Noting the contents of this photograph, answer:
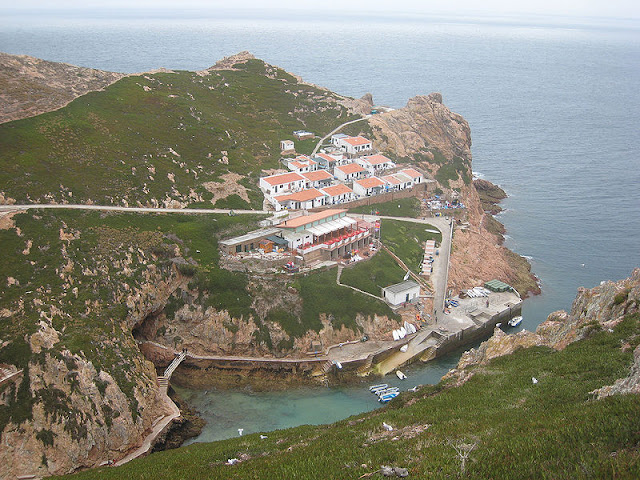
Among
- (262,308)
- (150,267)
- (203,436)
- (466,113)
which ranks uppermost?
(466,113)

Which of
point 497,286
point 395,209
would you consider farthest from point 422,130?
point 497,286

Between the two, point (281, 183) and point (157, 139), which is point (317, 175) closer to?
point (281, 183)

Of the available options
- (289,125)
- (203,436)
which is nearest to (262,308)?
(203,436)

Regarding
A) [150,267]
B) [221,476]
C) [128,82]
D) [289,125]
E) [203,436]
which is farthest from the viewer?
[289,125]

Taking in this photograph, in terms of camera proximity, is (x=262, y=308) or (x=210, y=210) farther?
(x=210, y=210)

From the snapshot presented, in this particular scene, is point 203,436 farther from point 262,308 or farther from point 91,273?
point 91,273

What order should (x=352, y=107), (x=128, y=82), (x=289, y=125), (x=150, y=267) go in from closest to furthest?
(x=150, y=267) → (x=128, y=82) → (x=289, y=125) → (x=352, y=107)
